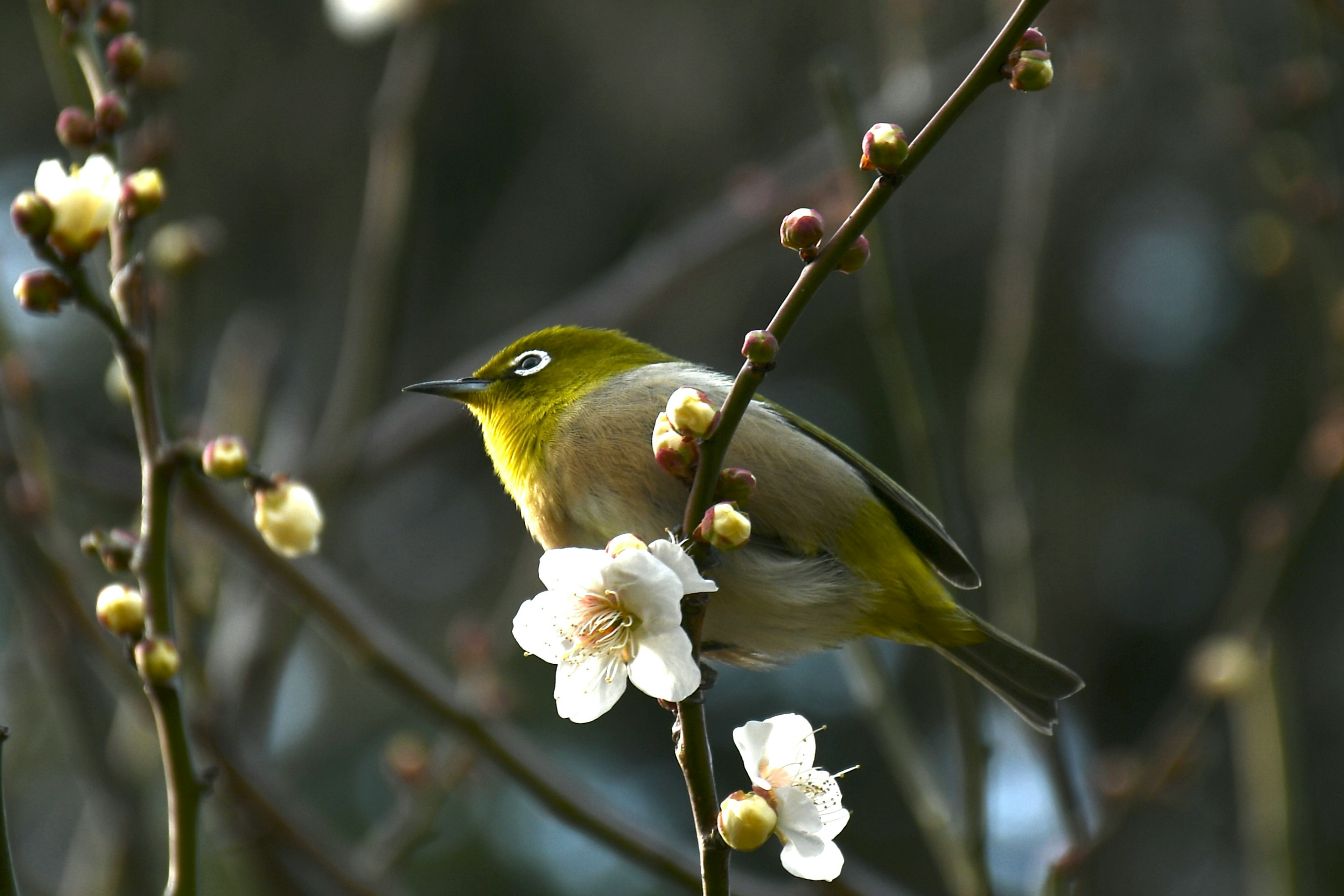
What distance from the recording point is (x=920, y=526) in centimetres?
360

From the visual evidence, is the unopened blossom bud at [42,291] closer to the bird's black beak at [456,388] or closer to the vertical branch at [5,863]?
the vertical branch at [5,863]

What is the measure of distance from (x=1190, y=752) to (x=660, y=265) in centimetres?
282

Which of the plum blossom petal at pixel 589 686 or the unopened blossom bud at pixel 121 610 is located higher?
the unopened blossom bud at pixel 121 610

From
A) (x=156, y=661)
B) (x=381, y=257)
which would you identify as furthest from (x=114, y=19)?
(x=381, y=257)

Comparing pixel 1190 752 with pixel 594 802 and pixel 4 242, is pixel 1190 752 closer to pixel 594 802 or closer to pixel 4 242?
pixel 594 802

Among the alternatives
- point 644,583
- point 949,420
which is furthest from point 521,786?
point 949,420

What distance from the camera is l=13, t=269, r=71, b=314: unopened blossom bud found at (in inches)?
79.0

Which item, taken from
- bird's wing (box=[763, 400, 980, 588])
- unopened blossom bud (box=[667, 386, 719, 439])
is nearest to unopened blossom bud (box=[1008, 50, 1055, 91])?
unopened blossom bud (box=[667, 386, 719, 439])

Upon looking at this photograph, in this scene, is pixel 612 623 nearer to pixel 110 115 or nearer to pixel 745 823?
pixel 745 823

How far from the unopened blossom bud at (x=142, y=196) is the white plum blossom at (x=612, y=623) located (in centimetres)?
91

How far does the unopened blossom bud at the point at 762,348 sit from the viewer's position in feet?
5.85

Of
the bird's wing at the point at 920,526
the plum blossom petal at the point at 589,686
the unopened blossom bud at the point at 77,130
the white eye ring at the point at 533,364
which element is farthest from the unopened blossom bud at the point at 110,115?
the bird's wing at the point at 920,526

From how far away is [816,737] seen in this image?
9133 mm

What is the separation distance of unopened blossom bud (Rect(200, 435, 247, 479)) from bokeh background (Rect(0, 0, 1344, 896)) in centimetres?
179
